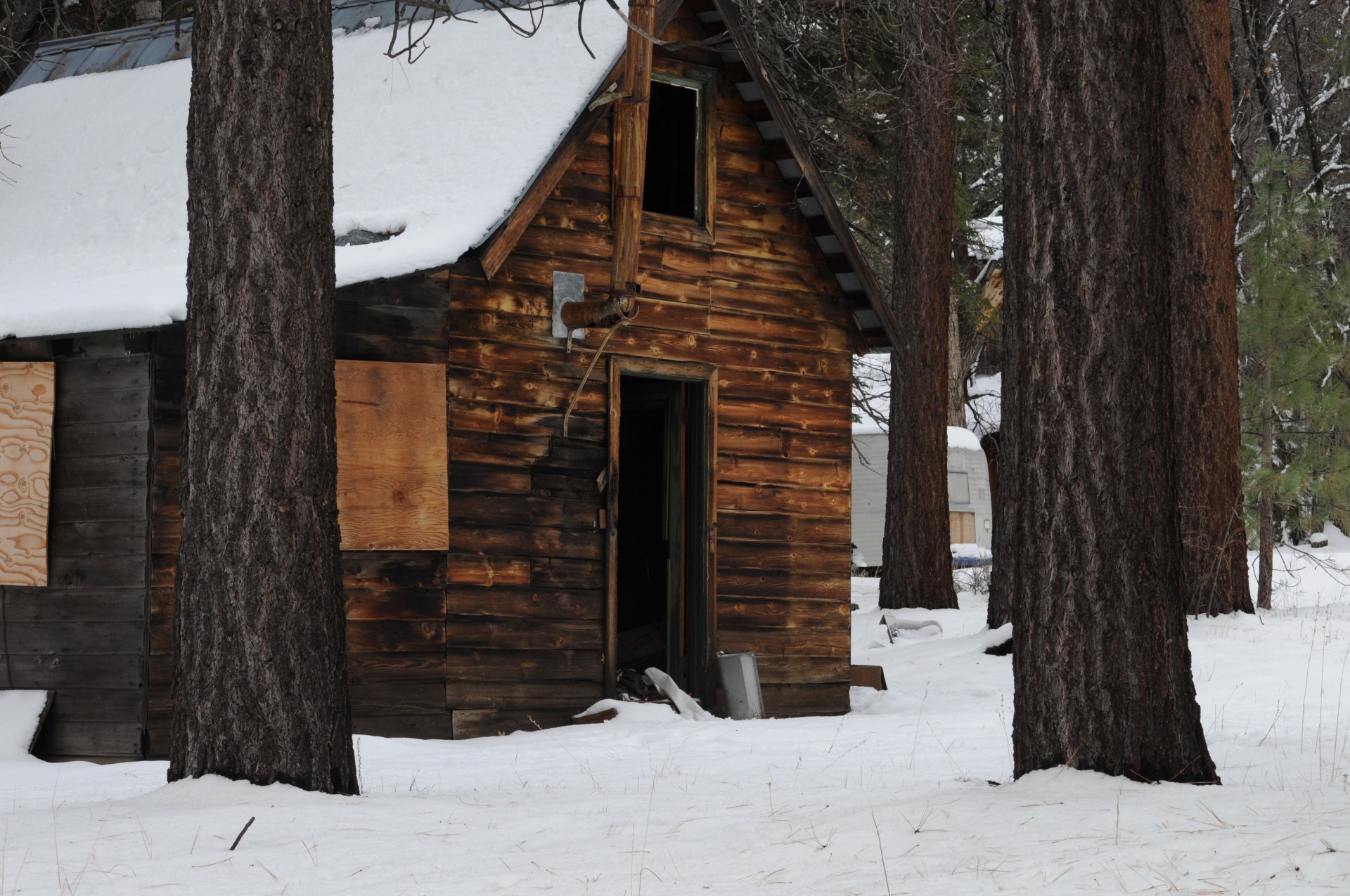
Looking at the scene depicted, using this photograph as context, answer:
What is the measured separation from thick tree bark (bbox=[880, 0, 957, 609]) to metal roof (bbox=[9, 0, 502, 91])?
209 inches

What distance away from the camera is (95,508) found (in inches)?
374

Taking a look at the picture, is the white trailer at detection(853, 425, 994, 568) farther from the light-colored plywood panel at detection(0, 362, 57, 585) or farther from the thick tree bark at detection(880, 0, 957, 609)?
the light-colored plywood panel at detection(0, 362, 57, 585)

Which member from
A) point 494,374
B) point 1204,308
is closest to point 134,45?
point 494,374

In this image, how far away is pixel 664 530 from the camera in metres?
11.8

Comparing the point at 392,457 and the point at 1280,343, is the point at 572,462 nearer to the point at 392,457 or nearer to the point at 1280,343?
the point at 392,457

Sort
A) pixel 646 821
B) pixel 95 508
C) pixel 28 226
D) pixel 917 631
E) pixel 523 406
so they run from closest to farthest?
1. pixel 646 821
2. pixel 95 508
3. pixel 523 406
4. pixel 28 226
5. pixel 917 631

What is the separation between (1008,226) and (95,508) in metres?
6.14

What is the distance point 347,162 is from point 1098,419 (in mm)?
6798

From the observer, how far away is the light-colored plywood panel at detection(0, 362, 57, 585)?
9.57 meters

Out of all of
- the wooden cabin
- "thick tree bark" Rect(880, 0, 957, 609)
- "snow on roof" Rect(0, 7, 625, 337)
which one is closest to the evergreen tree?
"thick tree bark" Rect(880, 0, 957, 609)

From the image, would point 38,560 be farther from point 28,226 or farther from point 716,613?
point 716,613

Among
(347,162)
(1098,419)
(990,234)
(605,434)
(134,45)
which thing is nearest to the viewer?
(1098,419)

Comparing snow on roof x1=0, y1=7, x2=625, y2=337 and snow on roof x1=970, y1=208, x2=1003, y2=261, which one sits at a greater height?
snow on roof x1=970, y1=208, x2=1003, y2=261

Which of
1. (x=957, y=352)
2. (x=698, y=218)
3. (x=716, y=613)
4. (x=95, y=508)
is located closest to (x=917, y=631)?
(x=716, y=613)
